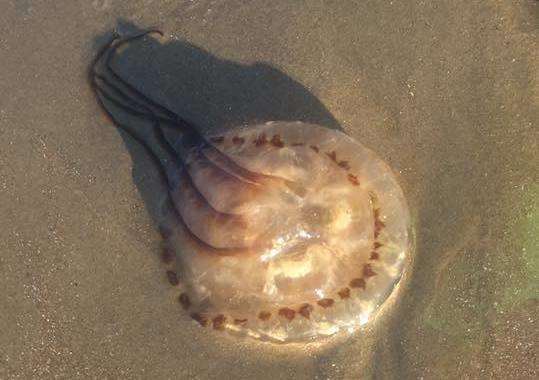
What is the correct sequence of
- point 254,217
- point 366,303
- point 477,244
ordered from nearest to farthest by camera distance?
point 254,217, point 366,303, point 477,244

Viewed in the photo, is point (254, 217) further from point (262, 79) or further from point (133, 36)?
point (133, 36)

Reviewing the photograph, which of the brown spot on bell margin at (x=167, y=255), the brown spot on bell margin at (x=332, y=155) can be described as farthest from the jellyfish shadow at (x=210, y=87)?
the brown spot on bell margin at (x=167, y=255)

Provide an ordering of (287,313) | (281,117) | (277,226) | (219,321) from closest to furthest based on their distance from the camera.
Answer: (277,226)
(287,313)
(219,321)
(281,117)

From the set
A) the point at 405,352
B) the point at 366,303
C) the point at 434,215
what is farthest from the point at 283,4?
the point at 405,352

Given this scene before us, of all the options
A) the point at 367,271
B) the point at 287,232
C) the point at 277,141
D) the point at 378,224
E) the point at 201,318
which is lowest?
Answer: the point at 201,318

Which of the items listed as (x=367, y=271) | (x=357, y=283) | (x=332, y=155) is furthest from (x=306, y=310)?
(x=332, y=155)

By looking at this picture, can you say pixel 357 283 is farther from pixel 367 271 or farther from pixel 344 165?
pixel 344 165
